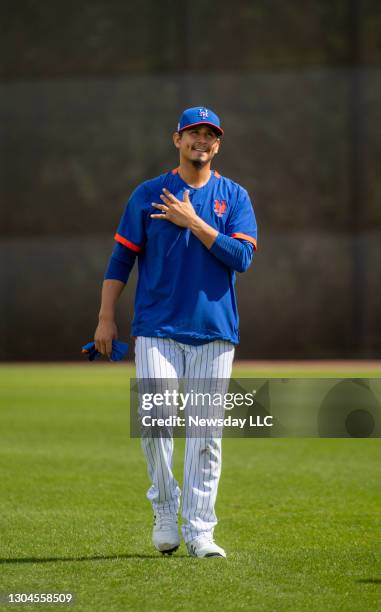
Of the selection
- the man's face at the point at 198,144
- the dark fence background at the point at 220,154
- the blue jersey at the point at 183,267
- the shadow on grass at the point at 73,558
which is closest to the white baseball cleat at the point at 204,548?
the shadow on grass at the point at 73,558

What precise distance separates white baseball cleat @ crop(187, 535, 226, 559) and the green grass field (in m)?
0.06

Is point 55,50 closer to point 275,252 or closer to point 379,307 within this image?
point 275,252

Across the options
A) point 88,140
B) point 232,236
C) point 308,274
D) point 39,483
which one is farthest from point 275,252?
point 232,236

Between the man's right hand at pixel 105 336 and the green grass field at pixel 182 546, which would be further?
the man's right hand at pixel 105 336

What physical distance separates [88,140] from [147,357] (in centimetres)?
2160

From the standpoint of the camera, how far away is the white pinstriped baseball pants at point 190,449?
500 centimetres

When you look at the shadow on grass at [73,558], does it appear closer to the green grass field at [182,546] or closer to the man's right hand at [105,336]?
the green grass field at [182,546]

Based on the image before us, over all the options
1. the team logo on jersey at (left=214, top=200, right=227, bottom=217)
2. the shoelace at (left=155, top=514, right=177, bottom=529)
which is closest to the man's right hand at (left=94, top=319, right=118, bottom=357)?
the team logo on jersey at (left=214, top=200, right=227, bottom=217)

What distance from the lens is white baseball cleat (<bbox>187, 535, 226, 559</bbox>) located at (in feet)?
16.4

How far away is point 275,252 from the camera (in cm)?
2550

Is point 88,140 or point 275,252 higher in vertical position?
point 88,140

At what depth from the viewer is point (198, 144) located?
5062 mm

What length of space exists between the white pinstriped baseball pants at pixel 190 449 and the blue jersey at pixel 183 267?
0.23 ft

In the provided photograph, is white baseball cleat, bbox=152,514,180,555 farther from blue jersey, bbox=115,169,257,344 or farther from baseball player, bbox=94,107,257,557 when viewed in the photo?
blue jersey, bbox=115,169,257,344
